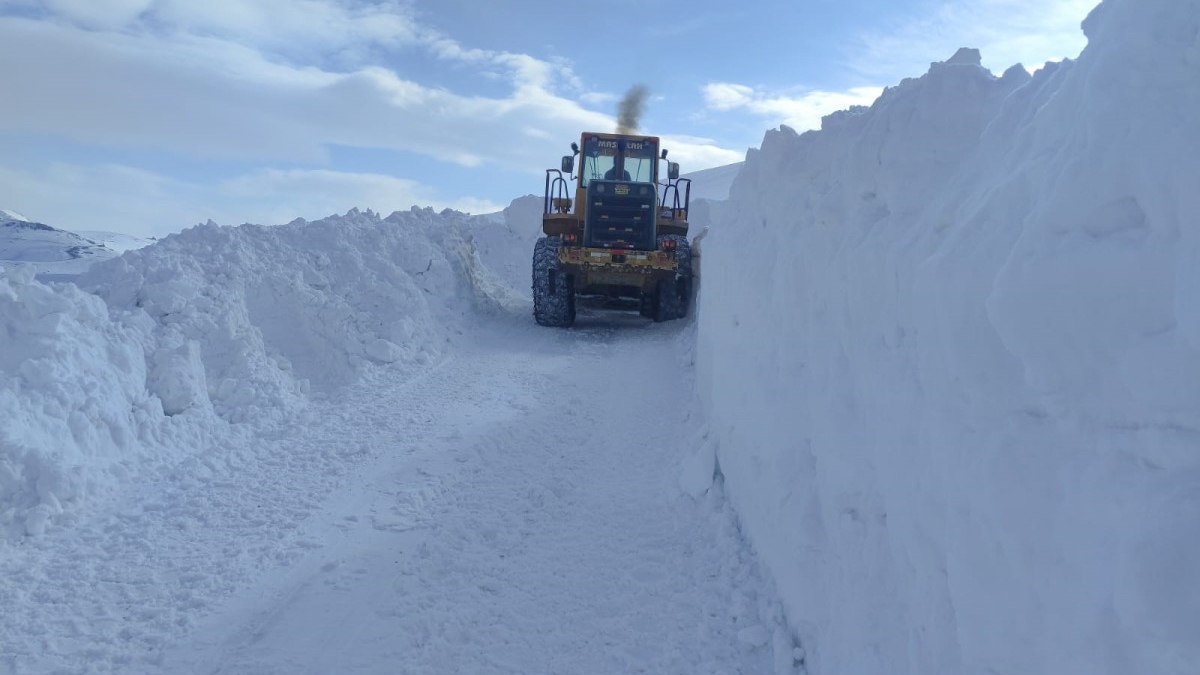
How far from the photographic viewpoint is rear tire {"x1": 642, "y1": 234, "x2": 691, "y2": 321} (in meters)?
15.2

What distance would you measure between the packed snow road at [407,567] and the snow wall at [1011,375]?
89 centimetres

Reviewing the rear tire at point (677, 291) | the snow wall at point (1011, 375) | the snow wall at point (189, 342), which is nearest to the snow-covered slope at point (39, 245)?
the snow wall at point (189, 342)

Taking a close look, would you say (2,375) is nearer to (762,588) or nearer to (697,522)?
(697,522)

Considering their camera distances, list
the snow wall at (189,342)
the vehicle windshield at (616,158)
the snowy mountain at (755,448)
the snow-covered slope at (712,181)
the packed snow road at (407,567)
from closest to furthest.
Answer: the snowy mountain at (755,448), the packed snow road at (407,567), the snow wall at (189,342), the vehicle windshield at (616,158), the snow-covered slope at (712,181)

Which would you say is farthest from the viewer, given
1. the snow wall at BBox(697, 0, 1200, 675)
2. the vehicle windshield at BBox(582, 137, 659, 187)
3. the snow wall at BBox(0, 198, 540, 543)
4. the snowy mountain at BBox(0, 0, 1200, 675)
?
the vehicle windshield at BBox(582, 137, 659, 187)

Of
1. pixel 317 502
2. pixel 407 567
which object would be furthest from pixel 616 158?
pixel 407 567

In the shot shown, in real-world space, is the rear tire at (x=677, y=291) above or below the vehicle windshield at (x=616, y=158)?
below

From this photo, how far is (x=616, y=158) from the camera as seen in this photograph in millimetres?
16188

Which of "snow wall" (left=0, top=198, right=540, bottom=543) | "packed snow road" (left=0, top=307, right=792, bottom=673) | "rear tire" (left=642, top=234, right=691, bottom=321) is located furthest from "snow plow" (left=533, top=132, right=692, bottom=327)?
"packed snow road" (left=0, top=307, right=792, bottom=673)

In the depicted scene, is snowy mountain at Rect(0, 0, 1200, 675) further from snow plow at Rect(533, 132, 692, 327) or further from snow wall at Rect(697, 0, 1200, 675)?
snow plow at Rect(533, 132, 692, 327)

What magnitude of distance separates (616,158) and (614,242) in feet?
6.88

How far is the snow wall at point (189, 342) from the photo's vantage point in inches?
230

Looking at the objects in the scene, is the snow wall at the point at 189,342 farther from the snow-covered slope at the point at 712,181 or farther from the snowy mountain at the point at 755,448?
the snow-covered slope at the point at 712,181

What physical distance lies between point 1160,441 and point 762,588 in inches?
127
